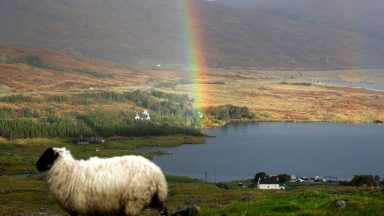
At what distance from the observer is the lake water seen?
111m

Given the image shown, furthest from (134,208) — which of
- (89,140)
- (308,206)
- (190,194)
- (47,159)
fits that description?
(89,140)

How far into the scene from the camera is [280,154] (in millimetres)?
132250

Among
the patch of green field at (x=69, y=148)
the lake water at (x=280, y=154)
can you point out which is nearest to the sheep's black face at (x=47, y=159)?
the lake water at (x=280, y=154)

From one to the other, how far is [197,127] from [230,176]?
8574 centimetres

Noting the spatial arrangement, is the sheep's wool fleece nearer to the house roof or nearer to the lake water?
the house roof

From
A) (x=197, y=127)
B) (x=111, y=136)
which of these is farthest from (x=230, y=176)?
(x=197, y=127)

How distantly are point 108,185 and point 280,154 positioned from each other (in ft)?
389

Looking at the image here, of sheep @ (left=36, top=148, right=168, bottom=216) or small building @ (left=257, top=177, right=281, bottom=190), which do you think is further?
small building @ (left=257, top=177, right=281, bottom=190)

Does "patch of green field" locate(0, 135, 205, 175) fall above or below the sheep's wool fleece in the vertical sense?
below

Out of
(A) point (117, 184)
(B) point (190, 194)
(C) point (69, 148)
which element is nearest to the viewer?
(A) point (117, 184)

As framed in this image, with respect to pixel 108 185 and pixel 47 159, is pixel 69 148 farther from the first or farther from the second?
pixel 108 185

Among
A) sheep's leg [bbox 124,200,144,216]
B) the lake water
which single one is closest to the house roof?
the lake water

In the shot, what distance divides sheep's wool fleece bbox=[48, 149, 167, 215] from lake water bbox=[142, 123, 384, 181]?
84.3 m

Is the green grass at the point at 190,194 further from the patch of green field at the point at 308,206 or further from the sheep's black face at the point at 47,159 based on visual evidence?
the sheep's black face at the point at 47,159
